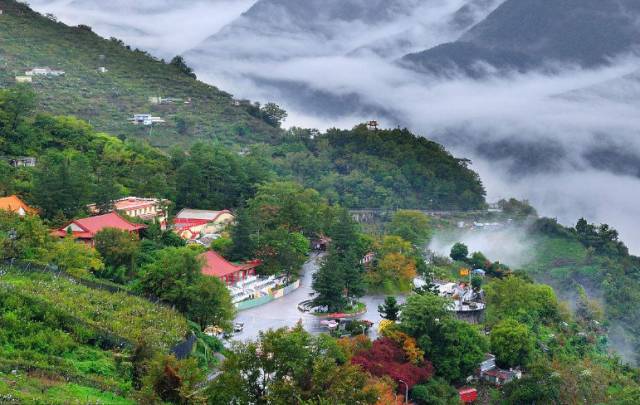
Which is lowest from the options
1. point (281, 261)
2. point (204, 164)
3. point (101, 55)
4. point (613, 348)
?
point (613, 348)

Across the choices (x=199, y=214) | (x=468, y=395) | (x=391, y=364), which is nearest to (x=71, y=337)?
(x=391, y=364)

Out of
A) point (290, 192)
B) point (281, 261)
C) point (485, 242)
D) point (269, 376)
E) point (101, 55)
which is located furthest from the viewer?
point (101, 55)

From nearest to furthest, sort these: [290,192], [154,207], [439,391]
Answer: [439,391], [154,207], [290,192]

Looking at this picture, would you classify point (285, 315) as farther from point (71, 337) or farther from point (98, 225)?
point (71, 337)

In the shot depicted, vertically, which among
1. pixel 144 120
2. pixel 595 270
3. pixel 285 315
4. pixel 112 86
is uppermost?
pixel 112 86

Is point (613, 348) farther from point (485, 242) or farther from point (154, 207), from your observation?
point (154, 207)

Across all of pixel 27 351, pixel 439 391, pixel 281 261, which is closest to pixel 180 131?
pixel 281 261

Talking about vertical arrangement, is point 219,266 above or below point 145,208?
below

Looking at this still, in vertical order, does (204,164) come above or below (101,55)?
below

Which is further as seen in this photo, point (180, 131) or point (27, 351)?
point (180, 131)
